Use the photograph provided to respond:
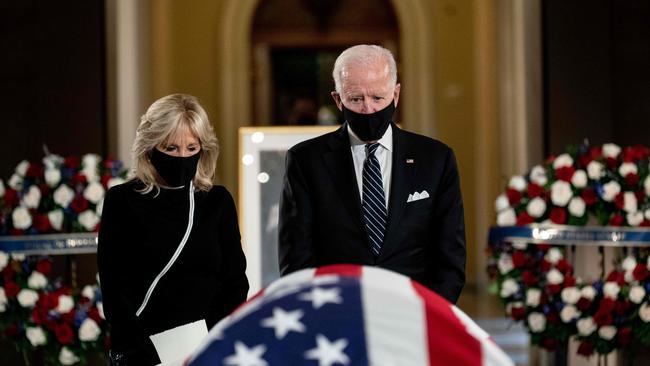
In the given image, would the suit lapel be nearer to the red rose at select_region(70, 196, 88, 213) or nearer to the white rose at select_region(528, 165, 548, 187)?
the red rose at select_region(70, 196, 88, 213)

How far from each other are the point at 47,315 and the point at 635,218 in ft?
10.9

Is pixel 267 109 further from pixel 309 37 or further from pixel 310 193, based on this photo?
pixel 310 193

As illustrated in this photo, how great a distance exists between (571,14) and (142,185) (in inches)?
215

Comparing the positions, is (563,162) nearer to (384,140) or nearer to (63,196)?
(63,196)

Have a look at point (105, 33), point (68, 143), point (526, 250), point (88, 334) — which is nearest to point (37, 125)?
point (68, 143)

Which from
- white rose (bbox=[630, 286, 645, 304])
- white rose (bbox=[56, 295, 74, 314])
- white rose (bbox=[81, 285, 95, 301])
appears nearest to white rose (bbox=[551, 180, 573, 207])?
white rose (bbox=[630, 286, 645, 304])

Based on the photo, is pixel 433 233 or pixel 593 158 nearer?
pixel 433 233

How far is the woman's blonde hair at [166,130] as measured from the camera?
9.97 ft

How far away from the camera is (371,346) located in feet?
5.75

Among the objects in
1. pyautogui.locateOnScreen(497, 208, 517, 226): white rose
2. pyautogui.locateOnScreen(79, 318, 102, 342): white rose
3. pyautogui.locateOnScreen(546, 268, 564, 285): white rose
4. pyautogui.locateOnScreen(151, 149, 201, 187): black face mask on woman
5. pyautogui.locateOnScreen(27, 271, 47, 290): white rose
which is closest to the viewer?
pyautogui.locateOnScreen(151, 149, 201, 187): black face mask on woman

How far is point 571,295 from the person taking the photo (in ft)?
20.5

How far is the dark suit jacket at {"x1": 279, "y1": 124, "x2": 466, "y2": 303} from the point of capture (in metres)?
3.24

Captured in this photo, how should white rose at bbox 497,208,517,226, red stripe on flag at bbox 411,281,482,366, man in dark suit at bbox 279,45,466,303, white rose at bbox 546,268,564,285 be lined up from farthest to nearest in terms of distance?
white rose at bbox 497,208,517,226
white rose at bbox 546,268,564,285
man in dark suit at bbox 279,45,466,303
red stripe on flag at bbox 411,281,482,366

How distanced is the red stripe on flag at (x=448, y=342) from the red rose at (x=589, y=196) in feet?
15.3
